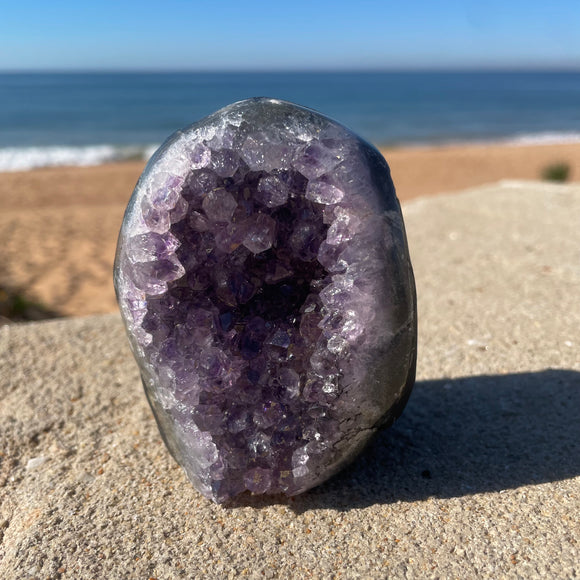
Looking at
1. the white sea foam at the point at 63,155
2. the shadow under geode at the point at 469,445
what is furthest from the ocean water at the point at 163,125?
the shadow under geode at the point at 469,445

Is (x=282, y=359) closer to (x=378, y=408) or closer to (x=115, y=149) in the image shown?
(x=378, y=408)

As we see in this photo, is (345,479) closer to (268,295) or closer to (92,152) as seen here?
(268,295)

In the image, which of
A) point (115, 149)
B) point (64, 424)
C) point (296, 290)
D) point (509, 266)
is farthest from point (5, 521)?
point (115, 149)

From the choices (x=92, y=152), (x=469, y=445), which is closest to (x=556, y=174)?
(x=469, y=445)

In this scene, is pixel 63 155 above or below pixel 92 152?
above

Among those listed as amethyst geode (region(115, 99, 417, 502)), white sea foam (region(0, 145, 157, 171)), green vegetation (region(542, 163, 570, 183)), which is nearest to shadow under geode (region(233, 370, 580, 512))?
amethyst geode (region(115, 99, 417, 502))

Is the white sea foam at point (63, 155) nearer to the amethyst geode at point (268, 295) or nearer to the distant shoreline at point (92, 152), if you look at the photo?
the distant shoreline at point (92, 152)
